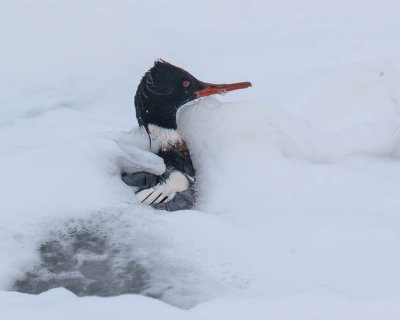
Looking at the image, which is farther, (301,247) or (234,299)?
(301,247)

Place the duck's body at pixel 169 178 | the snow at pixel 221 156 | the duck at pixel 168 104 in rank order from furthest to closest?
the duck at pixel 168 104
the duck's body at pixel 169 178
the snow at pixel 221 156

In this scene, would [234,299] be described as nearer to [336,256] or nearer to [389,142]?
[336,256]

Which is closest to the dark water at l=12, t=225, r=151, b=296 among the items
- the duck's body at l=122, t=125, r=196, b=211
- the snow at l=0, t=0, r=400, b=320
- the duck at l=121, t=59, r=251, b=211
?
the snow at l=0, t=0, r=400, b=320

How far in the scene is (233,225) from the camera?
253 centimetres

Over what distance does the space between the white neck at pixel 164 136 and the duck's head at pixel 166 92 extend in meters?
0.02

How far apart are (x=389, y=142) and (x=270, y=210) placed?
0.87m

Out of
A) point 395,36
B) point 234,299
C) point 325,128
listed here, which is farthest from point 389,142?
point 395,36

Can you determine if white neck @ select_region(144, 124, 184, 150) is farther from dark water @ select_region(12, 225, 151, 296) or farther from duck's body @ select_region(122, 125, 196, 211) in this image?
dark water @ select_region(12, 225, 151, 296)

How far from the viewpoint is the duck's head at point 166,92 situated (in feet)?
10.9

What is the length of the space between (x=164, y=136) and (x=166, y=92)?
0.18 meters

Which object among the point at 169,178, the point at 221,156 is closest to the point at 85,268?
the point at 169,178

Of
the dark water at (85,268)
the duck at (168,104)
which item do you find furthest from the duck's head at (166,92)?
the dark water at (85,268)

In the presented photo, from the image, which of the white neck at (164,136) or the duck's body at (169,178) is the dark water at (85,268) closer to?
the duck's body at (169,178)

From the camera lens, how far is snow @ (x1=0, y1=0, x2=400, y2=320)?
2145mm
